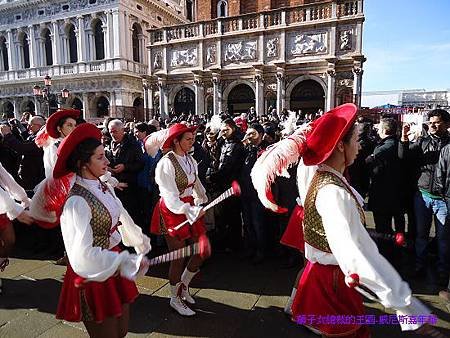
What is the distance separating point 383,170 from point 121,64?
2872 centimetres

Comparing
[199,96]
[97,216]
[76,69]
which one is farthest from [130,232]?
[76,69]

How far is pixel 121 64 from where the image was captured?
29.0 metres

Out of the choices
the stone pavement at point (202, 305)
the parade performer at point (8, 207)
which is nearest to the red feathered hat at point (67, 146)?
the parade performer at point (8, 207)

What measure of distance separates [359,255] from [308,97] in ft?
60.3

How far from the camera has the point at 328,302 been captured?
191 centimetres

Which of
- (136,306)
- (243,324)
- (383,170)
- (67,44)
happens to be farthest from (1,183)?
(67,44)

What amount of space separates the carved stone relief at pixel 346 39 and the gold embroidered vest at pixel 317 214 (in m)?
17.0

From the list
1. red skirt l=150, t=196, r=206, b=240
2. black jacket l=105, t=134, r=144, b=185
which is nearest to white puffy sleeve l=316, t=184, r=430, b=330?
red skirt l=150, t=196, r=206, b=240

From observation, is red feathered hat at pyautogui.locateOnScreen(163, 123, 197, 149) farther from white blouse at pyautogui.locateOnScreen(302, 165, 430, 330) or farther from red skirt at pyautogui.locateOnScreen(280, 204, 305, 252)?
white blouse at pyautogui.locateOnScreen(302, 165, 430, 330)

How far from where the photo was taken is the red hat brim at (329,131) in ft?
6.06

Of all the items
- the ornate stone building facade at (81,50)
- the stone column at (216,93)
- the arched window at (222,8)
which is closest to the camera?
the stone column at (216,93)

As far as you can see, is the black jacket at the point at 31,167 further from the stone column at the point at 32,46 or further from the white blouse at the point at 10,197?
the stone column at the point at 32,46

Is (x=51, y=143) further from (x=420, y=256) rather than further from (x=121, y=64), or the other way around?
(x=121, y=64)

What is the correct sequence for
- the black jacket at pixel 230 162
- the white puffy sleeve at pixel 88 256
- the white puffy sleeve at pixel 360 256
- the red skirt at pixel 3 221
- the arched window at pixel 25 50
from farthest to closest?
the arched window at pixel 25 50 < the black jacket at pixel 230 162 < the red skirt at pixel 3 221 < the white puffy sleeve at pixel 88 256 < the white puffy sleeve at pixel 360 256
